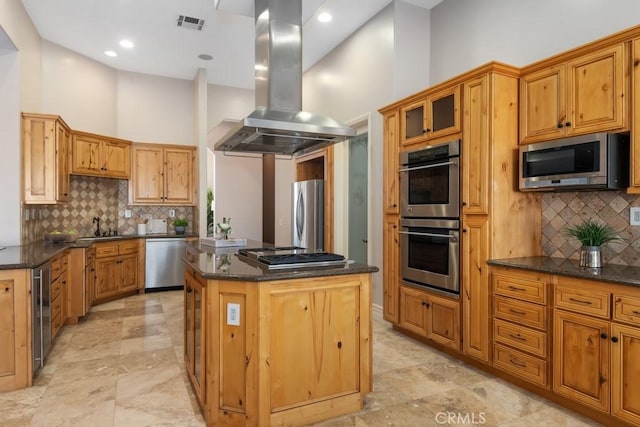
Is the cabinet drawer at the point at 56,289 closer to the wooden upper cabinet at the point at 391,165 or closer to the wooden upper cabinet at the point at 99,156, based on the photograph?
the wooden upper cabinet at the point at 99,156

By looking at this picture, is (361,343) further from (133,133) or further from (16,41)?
(133,133)

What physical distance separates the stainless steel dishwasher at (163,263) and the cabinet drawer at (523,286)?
4517 millimetres

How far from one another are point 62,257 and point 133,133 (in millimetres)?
2711

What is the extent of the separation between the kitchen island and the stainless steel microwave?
56.9 inches

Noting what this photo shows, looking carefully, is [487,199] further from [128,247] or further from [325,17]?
[128,247]

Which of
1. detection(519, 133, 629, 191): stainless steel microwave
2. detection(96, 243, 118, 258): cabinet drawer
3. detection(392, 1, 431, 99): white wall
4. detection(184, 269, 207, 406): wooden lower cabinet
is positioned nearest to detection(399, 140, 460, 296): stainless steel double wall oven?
detection(519, 133, 629, 191): stainless steel microwave

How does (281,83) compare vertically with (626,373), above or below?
above

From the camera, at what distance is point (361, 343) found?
2439mm

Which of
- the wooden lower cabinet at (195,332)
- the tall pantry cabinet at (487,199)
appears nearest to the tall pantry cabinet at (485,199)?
the tall pantry cabinet at (487,199)

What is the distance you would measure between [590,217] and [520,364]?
1.18 meters

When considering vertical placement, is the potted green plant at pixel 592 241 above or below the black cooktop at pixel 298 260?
above

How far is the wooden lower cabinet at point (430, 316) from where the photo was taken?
10.6 ft

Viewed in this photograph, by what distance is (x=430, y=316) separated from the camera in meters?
3.47

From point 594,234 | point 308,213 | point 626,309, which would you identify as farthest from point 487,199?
point 308,213
